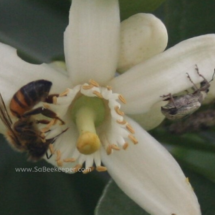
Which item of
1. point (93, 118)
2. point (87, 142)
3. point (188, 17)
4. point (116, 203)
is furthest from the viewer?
point (188, 17)

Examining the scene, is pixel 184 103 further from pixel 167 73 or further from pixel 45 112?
pixel 45 112

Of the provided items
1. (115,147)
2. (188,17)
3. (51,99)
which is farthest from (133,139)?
(188,17)

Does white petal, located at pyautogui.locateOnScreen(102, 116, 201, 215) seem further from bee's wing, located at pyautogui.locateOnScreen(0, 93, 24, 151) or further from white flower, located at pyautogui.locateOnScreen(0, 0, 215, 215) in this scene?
bee's wing, located at pyautogui.locateOnScreen(0, 93, 24, 151)

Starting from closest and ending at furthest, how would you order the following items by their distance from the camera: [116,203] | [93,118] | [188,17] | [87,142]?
[87,142] → [93,118] → [116,203] → [188,17]

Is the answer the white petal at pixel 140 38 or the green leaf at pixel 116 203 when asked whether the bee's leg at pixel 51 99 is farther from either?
the green leaf at pixel 116 203

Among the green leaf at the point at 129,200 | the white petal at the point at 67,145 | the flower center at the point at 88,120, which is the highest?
the flower center at the point at 88,120

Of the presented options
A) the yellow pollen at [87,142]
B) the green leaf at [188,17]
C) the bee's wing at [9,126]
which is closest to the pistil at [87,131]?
the yellow pollen at [87,142]

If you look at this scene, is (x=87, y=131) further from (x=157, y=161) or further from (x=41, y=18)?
(x=41, y=18)
